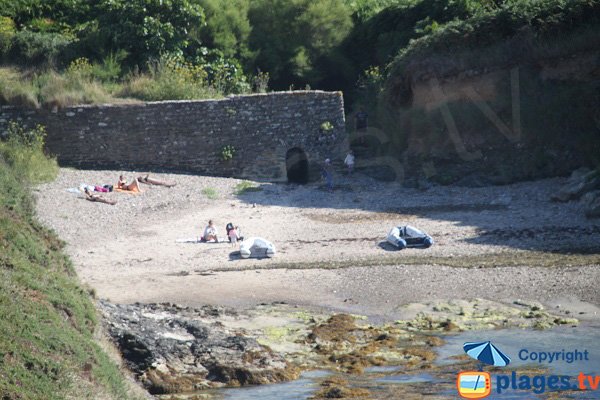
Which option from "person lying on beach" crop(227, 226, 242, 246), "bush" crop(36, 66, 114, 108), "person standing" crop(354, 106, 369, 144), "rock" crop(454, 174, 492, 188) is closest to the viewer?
"person lying on beach" crop(227, 226, 242, 246)

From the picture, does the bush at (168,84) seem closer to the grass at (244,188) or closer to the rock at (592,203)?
the grass at (244,188)

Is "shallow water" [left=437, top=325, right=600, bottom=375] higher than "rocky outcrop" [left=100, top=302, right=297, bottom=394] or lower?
lower

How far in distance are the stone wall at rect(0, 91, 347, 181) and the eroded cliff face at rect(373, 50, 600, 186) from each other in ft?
6.90

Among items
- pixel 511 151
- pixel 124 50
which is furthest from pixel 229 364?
pixel 124 50

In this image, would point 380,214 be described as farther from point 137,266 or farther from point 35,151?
point 35,151

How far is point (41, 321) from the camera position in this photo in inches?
507

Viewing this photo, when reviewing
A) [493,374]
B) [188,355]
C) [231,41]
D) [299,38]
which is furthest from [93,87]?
[493,374]

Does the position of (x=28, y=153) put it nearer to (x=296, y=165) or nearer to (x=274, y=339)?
(x=296, y=165)

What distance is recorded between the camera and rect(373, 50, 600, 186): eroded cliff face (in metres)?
25.1

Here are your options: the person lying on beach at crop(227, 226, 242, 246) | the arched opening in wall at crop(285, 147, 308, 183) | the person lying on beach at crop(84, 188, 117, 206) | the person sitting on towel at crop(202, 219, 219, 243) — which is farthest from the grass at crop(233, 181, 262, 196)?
the person lying on beach at crop(227, 226, 242, 246)

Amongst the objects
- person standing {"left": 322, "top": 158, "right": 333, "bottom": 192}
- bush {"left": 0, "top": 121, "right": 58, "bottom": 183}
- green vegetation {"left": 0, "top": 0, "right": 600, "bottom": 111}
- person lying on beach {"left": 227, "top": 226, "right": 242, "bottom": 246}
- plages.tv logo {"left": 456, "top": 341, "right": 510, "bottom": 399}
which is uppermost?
green vegetation {"left": 0, "top": 0, "right": 600, "bottom": 111}

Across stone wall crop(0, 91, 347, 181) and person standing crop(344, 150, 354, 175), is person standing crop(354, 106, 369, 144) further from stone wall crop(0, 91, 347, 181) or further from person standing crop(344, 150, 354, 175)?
person standing crop(344, 150, 354, 175)

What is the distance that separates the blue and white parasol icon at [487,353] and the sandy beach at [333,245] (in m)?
1.98

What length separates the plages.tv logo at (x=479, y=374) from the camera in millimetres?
14078
